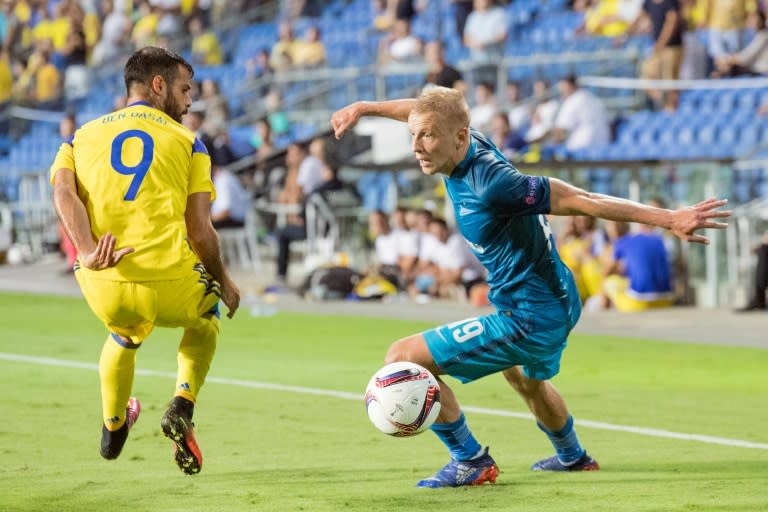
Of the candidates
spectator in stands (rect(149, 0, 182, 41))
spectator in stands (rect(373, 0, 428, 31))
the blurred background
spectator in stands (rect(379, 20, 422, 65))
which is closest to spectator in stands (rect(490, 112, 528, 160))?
the blurred background

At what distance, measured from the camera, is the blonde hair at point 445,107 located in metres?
6.29

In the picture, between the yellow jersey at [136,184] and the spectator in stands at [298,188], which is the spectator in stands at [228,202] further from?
the yellow jersey at [136,184]

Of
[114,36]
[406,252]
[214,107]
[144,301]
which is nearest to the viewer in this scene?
[144,301]

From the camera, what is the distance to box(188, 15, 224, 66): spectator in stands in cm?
2966

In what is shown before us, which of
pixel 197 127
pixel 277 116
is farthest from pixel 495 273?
pixel 277 116

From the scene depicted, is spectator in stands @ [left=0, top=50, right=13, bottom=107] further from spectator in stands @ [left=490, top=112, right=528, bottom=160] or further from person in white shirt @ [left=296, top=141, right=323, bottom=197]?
spectator in stands @ [left=490, top=112, right=528, bottom=160]

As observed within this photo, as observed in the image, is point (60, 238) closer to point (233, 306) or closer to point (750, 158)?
point (750, 158)

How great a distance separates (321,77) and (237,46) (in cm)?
526

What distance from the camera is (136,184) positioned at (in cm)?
646

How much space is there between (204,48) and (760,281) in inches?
669

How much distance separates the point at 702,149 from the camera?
1908 centimetres

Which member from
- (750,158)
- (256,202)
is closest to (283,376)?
(750,158)

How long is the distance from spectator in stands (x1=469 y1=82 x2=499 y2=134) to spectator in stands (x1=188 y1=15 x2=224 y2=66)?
32.7 feet

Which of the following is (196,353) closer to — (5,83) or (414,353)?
(414,353)
